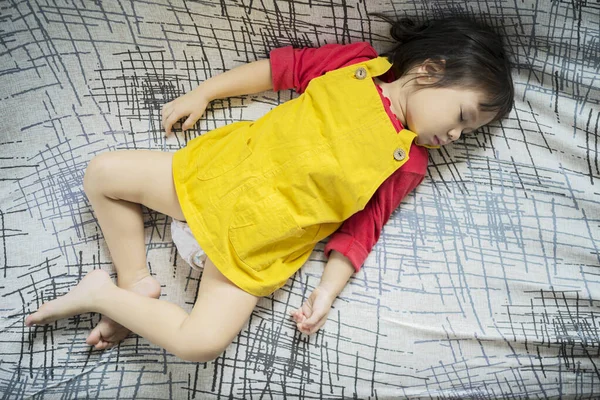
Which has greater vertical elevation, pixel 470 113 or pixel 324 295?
pixel 470 113

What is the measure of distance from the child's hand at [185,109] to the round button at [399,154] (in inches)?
17.1

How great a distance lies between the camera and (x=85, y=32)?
3.86 ft

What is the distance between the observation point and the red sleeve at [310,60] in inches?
46.0

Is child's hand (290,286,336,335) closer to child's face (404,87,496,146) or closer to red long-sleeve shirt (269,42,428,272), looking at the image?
red long-sleeve shirt (269,42,428,272)

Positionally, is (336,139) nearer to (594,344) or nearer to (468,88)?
(468,88)

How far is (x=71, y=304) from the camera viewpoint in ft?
3.59

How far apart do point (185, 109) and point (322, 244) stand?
430 mm

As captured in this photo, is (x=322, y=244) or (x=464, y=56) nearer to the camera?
(x=464, y=56)

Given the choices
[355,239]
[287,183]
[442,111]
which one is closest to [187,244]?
[287,183]

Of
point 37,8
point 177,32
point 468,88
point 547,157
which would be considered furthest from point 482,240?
point 37,8

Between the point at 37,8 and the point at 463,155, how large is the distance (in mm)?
996

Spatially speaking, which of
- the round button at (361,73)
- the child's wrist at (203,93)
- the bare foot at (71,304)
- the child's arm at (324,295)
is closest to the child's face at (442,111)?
the round button at (361,73)

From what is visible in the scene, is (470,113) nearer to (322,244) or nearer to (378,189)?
(378,189)

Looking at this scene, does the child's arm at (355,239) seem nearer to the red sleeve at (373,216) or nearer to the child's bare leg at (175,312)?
the red sleeve at (373,216)
